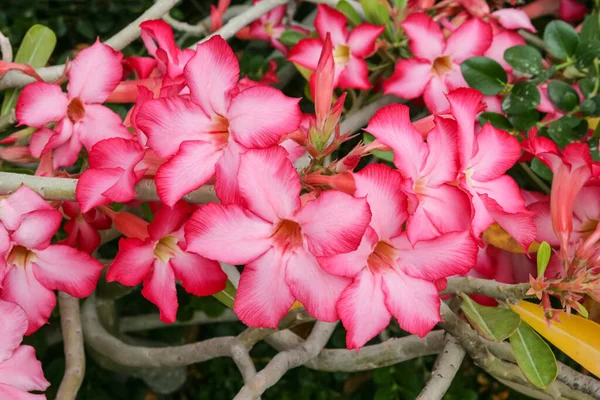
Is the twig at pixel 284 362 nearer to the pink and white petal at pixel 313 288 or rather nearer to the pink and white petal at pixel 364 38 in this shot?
the pink and white petal at pixel 313 288

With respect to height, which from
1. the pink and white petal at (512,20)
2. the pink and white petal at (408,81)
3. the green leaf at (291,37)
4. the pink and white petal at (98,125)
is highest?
the pink and white petal at (98,125)

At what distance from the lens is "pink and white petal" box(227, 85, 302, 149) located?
47cm

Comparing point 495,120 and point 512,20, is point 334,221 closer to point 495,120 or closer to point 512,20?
point 495,120

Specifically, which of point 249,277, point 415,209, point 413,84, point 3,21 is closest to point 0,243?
point 249,277

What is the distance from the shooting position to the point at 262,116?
473mm

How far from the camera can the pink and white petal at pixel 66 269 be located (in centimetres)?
58

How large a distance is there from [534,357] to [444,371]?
0.09 metres

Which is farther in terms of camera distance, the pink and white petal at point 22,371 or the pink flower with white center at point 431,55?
the pink flower with white center at point 431,55

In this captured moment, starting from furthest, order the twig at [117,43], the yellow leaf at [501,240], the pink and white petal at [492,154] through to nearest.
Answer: the twig at [117,43] → the yellow leaf at [501,240] → the pink and white petal at [492,154]

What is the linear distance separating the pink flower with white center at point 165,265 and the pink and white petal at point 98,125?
4.2 inches

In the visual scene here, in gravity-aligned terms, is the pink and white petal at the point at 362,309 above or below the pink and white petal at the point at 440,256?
below

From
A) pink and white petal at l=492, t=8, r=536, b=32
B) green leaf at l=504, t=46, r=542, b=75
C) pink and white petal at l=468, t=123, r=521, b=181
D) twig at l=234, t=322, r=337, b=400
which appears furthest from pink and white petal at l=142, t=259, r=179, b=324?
pink and white petal at l=492, t=8, r=536, b=32

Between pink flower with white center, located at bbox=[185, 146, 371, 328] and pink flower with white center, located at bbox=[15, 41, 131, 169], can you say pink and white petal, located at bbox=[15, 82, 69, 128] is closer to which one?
pink flower with white center, located at bbox=[15, 41, 131, 169]

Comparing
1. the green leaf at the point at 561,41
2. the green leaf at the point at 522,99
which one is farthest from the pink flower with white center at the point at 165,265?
the green leaf at the point at 561,41
